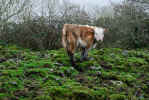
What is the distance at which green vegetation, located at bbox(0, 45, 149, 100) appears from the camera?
492cm

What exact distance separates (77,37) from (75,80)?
1.76 m

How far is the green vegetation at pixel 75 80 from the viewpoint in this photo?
4.92 m

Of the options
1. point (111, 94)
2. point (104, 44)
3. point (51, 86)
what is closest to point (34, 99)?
point (51, 86)

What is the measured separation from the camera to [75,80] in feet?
20.1

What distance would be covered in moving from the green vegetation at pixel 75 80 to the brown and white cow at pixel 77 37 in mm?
536

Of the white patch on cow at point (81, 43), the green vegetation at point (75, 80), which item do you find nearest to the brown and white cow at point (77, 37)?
the white patch on cow at point (81, 43)

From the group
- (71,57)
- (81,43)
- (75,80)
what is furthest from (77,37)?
(75,80)

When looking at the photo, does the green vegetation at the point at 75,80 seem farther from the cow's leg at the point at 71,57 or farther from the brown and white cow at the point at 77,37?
the brown and white cow at the point at 77,37

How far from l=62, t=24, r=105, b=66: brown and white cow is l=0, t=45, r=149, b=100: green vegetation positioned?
54cm

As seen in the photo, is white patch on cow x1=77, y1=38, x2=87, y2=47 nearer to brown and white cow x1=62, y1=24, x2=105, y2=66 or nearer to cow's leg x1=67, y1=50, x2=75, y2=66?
brown and white cow x1=62, y1=24, x2=105, y2=66

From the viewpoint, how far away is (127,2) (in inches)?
602

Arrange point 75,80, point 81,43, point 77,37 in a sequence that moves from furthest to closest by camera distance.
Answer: point 81,43 → point 77,37 → point 75,80

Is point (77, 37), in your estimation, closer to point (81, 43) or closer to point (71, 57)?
point (81, 43)

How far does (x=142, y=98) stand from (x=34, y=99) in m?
2.57
